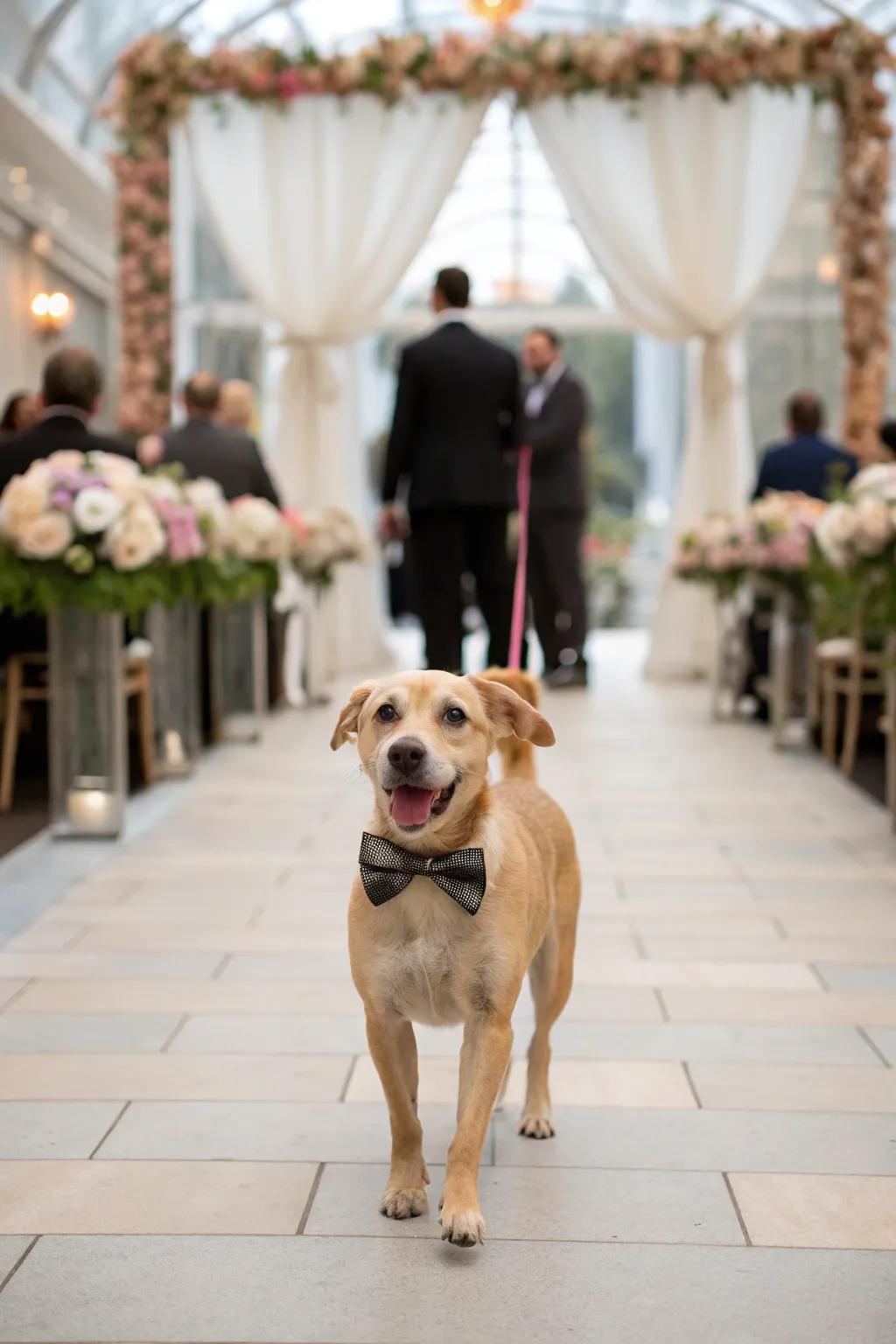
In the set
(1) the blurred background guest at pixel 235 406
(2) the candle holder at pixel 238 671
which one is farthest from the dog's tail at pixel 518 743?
(1) the blurred background guest at pixel 235 406

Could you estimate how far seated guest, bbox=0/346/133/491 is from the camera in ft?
19.9

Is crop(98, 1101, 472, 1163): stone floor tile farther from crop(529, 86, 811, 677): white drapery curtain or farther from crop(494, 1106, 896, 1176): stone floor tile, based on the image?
crop(529, 86, 811, 677): white drapery curtain

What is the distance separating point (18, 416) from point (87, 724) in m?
2.97

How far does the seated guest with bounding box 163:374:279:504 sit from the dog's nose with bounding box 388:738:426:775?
601 cm

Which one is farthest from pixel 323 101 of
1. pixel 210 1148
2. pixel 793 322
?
pixel 210 1148

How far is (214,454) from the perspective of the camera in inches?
312

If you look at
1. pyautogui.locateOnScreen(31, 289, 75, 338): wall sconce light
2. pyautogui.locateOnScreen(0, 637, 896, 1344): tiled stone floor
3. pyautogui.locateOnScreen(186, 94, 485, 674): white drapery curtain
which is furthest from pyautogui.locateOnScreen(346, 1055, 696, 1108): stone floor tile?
pyautogui.locateOnScreen(31, 289, 75, 338): wall sconce light

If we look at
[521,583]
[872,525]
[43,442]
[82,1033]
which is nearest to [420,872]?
[521,583]

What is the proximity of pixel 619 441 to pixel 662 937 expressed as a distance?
1611 cm

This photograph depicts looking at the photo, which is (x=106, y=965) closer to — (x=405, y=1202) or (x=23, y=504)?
(x=405, y=1202)

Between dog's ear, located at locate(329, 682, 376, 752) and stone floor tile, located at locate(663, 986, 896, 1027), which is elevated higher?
dog's ear, located at locate(329, 682, 376, 752)

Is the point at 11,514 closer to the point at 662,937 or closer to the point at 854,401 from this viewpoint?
the point at 662,937

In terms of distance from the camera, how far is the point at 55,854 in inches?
197

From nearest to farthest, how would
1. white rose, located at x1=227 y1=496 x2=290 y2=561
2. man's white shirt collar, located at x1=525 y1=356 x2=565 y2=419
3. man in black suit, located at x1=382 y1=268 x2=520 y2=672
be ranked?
man in black suit, located at x1=382 y1=268 x2=520 y2=672
white rose, located at x1=227 y1=496 x2=290 y2=561
man's white shirt collar, located at x1=525 y1=356 x2=565 y2=419
